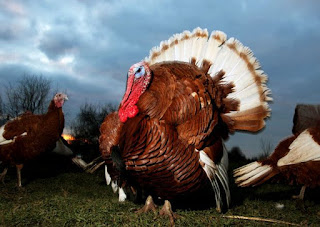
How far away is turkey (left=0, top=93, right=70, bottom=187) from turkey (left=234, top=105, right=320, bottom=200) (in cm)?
395

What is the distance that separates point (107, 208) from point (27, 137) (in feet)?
11.8

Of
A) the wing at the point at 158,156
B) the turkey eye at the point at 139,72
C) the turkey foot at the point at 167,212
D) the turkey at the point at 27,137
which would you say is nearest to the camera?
the wing at the point at 158,156

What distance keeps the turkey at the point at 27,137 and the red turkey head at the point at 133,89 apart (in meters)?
4.13

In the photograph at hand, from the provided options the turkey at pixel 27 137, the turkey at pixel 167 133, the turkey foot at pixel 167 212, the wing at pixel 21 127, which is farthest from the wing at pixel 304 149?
the wing at pixel 21 127

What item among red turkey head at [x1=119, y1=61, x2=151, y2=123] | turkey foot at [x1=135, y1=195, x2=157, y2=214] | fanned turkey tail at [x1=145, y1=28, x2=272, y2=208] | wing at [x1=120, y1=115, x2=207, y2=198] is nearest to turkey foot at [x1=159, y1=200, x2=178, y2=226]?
turkey foot at [x1=135, y1=195, x2=157, y2=214]

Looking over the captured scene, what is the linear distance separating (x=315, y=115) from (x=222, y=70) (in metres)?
2.78

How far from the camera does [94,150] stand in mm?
11109

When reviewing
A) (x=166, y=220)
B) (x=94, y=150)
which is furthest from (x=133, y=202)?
(x=94, y=150)

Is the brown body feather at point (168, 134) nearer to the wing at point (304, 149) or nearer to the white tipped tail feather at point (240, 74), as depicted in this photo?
the white tipped tail feather at point (240, 74)

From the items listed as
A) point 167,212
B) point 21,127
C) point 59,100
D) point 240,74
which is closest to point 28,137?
point 21,127

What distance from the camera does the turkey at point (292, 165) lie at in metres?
4.72

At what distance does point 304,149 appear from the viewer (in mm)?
4793

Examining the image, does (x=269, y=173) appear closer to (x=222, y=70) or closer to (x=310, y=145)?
(x=310, y=145)

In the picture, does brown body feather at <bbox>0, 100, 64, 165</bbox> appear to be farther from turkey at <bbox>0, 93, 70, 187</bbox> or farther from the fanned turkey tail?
the fanned turkey tail
